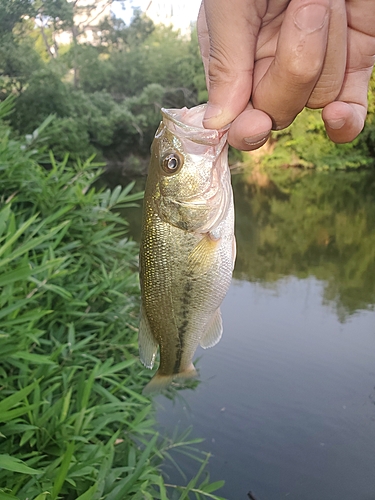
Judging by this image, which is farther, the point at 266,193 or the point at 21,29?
the point at 266,193

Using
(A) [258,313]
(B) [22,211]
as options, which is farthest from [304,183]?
(B) [22,211]

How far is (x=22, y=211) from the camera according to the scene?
357 cm

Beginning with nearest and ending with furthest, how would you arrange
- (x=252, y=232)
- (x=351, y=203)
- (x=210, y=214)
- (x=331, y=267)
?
(x=210, y=214), (x=331, y=267), (x=252, y=232), (x=351, y=203)

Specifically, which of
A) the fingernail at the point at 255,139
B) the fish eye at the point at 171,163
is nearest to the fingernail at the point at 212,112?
the fingernail at the point at 255,139

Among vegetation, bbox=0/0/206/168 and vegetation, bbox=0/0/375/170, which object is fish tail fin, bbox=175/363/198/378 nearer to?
vegetation, bbox=0/0/375/170

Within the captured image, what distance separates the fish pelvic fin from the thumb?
37.1 inches

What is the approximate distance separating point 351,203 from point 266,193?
3.71 meters

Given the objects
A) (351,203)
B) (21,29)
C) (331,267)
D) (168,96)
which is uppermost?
(168,96)

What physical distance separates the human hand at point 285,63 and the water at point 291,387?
3.87 m

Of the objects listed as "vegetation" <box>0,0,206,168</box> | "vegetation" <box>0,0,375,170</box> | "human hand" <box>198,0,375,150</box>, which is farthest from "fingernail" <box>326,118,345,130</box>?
"vegetation" <box>0,0,206,168</box>

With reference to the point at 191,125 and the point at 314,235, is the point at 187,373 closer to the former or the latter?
the point at 191,125

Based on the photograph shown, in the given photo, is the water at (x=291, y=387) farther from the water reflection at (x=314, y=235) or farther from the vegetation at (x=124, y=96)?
the vegetation at (x=124, y=96)

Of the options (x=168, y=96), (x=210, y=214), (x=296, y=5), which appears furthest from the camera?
(x=168, y=96)

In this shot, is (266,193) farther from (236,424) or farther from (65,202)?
(65,202)
